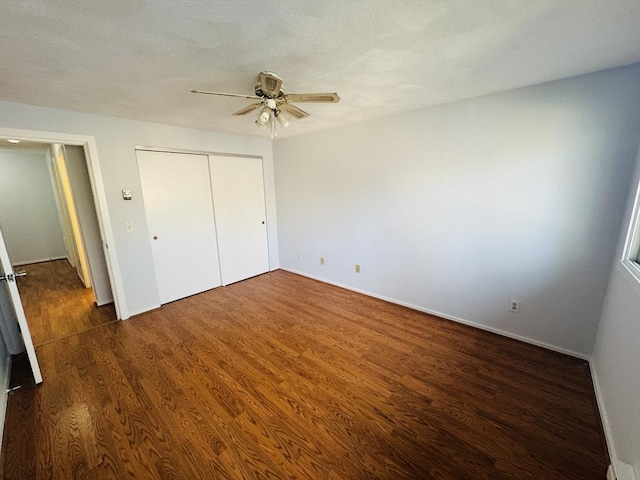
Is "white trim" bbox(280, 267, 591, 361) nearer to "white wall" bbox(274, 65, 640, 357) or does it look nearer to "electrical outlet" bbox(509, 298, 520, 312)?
"white wall" bbox(274, 65, 640, 357)

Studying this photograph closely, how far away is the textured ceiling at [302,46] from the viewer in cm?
113

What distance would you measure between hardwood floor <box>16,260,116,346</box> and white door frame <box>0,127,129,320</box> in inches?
14.8

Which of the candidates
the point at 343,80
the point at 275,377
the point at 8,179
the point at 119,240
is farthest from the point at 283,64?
the point at 8,179

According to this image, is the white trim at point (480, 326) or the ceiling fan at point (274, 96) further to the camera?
the white trim at point (480, 326)

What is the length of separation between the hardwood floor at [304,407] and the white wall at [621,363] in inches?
6.0

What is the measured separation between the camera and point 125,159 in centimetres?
282

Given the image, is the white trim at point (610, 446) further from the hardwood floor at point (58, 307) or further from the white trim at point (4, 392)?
the hardwood floor at point (58, 307)

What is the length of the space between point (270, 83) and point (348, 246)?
2.41m

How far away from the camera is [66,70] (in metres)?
1.64

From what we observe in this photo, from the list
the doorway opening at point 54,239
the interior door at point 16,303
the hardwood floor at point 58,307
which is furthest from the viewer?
the doorway opening at point 54,239

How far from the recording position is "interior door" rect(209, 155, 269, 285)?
374cm

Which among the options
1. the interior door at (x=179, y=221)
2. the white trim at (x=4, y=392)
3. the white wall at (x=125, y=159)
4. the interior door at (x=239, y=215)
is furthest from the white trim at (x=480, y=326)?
the white trim at (x=4, y=392)

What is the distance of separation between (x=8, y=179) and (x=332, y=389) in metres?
7.24

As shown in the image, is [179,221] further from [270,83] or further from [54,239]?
[54,239]
